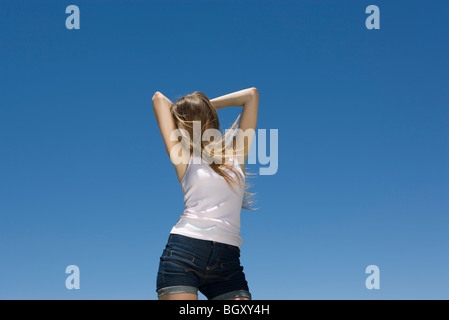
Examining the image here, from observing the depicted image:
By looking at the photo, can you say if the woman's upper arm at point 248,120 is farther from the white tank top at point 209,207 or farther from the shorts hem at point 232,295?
the shorts hem at point 232,295

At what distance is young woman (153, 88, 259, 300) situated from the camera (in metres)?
4.58

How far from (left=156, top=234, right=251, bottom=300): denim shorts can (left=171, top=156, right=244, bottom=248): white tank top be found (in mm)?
65

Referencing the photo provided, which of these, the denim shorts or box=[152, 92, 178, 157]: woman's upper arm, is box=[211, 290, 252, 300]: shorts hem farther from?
box=[152, 92, 178, 157]: woman's upper arm

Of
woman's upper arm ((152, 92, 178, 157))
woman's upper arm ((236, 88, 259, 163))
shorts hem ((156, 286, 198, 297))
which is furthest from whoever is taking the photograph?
woman's upper arm ((236, 88, 259, 163))

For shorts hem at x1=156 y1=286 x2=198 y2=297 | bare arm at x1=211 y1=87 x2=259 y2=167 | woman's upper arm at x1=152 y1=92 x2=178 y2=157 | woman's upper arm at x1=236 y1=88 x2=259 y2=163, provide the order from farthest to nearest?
bare arm at x1=211 y1=87 x2=259 y2=167 < woman's upper arm at x1=236 y1=88 x2=259 y2=163 < woman's upper arm at x1=152 y1=92 x2=178 y2=157 < shorts hem at x1=156 y1=286 x2=198 y2=297

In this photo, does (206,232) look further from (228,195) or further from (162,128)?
(162,128)

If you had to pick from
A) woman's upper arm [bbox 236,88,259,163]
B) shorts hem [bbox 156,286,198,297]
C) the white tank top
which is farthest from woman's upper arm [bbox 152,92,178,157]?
shorts hem [bbox 156,286,198,297]

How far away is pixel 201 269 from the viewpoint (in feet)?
15.1

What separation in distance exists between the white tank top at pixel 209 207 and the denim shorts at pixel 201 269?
0.07 meters
